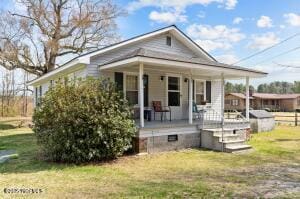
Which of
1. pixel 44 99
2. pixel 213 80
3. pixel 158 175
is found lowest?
pixel 158 175

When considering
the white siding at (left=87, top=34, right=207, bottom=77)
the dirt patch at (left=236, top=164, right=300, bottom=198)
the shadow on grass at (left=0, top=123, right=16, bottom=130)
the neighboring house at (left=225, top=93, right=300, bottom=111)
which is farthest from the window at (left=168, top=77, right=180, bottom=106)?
the neighboring house at (left=225, top=93, right=300, bottom=111)

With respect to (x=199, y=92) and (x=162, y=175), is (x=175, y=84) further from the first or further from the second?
(x=162, y=175)

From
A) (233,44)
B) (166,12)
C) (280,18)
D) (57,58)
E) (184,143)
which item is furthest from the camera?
(233,44)

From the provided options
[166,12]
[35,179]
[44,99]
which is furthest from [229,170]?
[166,12]

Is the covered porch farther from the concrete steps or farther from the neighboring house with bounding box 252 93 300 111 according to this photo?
the neighboring house with bounding box 252 93 300 111

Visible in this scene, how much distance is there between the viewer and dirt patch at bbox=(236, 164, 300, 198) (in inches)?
221

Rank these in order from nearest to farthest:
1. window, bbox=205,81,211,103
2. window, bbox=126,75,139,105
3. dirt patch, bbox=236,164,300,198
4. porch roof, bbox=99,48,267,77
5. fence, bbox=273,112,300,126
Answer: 1. dirt patch, bbox=236,164,300,198
2. porch roof, bbox=99,48,267,77
3. window, bbox=126,75,139,105
4. window, bbox=205,81,211,103
5. fence, bbox=273,112,300,126

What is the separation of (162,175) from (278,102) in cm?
6290

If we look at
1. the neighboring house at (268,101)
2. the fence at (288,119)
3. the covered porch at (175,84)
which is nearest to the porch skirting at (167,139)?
the covered porch at (175,84)

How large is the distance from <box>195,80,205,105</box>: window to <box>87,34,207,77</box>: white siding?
136 cm

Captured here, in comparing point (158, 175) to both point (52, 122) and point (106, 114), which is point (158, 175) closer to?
point (106, 114)

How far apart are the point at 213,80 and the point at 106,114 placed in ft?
28.2

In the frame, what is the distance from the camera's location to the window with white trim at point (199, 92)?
49.6ft

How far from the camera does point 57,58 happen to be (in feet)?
90.2
